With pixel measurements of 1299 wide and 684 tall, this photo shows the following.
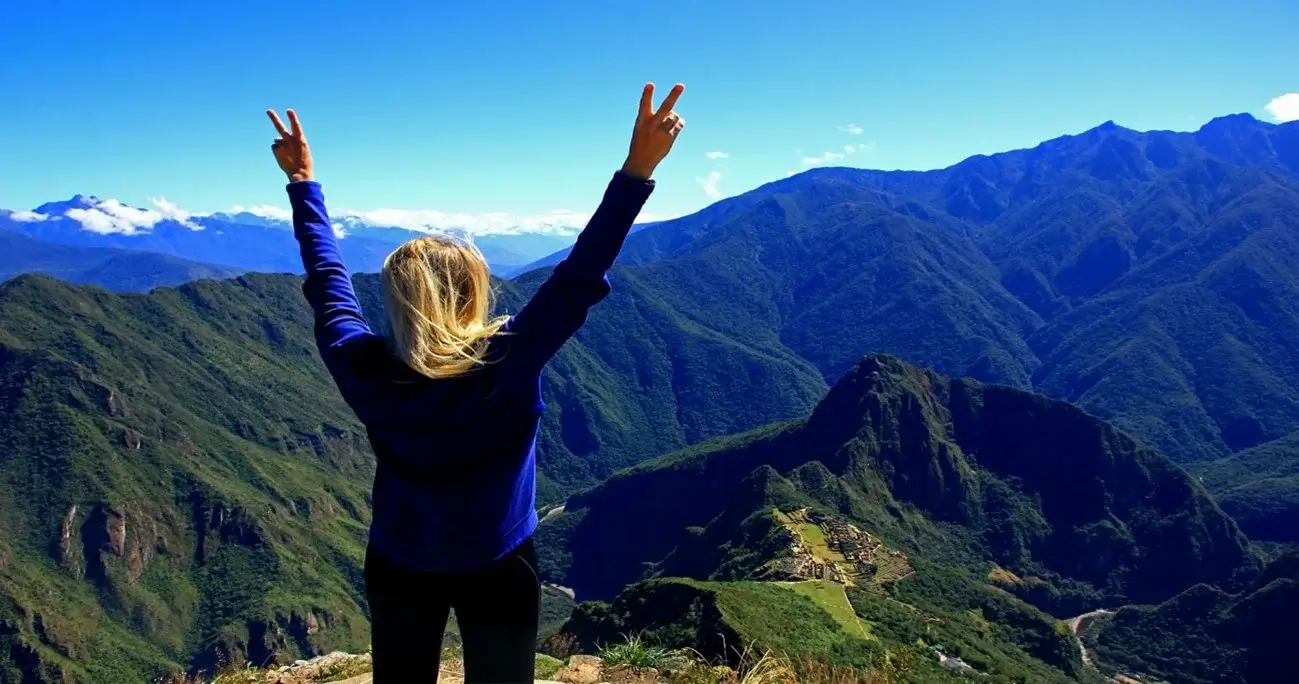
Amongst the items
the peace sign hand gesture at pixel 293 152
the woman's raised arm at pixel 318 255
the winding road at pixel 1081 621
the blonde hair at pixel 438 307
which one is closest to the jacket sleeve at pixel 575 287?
the blonde hair at pixel 438 307

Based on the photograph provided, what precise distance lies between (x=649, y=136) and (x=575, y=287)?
78 centimetres

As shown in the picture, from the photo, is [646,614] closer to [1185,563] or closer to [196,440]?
[1185,563]

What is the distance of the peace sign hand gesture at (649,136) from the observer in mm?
3617

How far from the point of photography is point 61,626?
96.6 meters

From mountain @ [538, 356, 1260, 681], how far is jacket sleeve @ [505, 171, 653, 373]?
4425 centimetres

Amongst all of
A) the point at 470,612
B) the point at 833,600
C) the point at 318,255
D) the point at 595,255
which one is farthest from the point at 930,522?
the point at 595,255

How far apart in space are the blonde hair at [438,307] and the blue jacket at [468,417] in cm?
7

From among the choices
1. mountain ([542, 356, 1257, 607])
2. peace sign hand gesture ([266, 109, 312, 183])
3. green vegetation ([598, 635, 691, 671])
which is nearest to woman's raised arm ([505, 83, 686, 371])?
peace sign hand gesture ([266, 109, 312, 183])

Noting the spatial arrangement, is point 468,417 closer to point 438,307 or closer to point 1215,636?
point 438,307

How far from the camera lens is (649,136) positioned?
362cm

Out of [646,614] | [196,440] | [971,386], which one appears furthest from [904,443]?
[196,440]

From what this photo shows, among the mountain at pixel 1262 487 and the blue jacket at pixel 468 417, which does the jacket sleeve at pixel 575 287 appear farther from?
the mountain at pixel 1262 487

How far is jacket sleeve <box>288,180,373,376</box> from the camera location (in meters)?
3.80

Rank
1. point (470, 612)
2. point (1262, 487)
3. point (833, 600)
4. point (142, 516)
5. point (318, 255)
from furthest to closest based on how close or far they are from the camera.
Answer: point (1262, 487)
point (142, 516)
point (833, 600)
point (318, 255)
point (470, 612)
